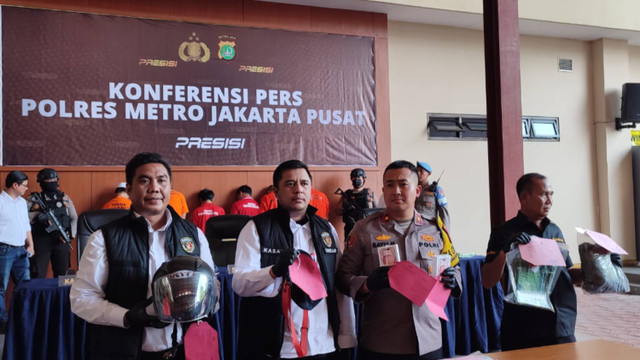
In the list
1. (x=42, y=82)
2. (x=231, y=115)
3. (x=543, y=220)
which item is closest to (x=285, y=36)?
(x=231, y=115)

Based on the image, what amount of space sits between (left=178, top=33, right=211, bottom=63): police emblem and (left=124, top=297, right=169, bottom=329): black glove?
562 centimetres

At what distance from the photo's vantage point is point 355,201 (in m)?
6.85

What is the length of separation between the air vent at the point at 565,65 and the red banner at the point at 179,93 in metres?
3.66

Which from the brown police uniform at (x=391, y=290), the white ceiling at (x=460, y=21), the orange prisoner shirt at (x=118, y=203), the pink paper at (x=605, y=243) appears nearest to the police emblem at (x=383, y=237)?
the brown police uniform at (x=391, y=290)

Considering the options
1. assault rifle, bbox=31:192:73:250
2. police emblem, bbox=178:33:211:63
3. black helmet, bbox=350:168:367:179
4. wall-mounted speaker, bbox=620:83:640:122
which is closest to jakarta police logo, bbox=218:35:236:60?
police emblem, bbox=178:33:211:63

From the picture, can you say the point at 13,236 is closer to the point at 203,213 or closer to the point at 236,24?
the point at 203,213

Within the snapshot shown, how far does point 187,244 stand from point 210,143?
512 centimetres

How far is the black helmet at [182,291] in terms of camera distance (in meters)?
1.50

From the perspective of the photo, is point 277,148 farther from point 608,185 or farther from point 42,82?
point 608,185

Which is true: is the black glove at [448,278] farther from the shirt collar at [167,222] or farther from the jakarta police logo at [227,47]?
the jakarta police logo at [227,47]

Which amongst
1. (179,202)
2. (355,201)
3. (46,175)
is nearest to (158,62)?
(179,202)

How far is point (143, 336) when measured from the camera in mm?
1682

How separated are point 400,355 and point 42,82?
5.82m

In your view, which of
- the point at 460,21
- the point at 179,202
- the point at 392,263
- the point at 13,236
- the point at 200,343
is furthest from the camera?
the point at 460,21
